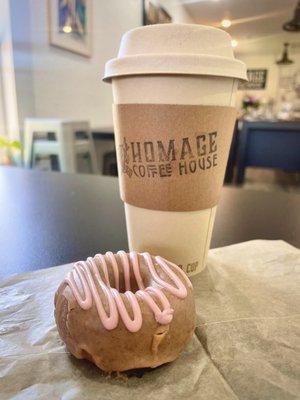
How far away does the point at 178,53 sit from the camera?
1.33 feet

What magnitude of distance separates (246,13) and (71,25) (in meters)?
3.89

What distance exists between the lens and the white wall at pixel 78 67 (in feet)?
7.67

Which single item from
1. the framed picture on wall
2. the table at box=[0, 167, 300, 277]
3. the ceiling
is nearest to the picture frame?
the ceiling

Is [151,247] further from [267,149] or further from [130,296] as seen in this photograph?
[267,149]

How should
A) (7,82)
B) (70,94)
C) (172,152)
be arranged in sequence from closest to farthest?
1. (172,152)
2. (7,82)
3. (70,94)

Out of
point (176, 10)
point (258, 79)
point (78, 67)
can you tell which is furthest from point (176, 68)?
point (258, 79)

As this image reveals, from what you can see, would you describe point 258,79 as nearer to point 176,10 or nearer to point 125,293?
point 176,10

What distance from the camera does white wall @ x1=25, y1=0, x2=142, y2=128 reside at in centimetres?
234

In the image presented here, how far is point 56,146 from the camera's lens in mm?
2246

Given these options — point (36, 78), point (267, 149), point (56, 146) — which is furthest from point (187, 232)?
point (267, 149)

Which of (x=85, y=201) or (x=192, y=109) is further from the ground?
(x=192, y=109)

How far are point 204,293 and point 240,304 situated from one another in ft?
0.17

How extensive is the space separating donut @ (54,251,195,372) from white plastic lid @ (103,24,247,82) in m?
0.26

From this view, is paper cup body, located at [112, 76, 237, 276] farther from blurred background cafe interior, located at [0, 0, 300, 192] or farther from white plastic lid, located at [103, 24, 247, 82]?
blurred background cafe interior, located at [0, 0, 300, 192]
